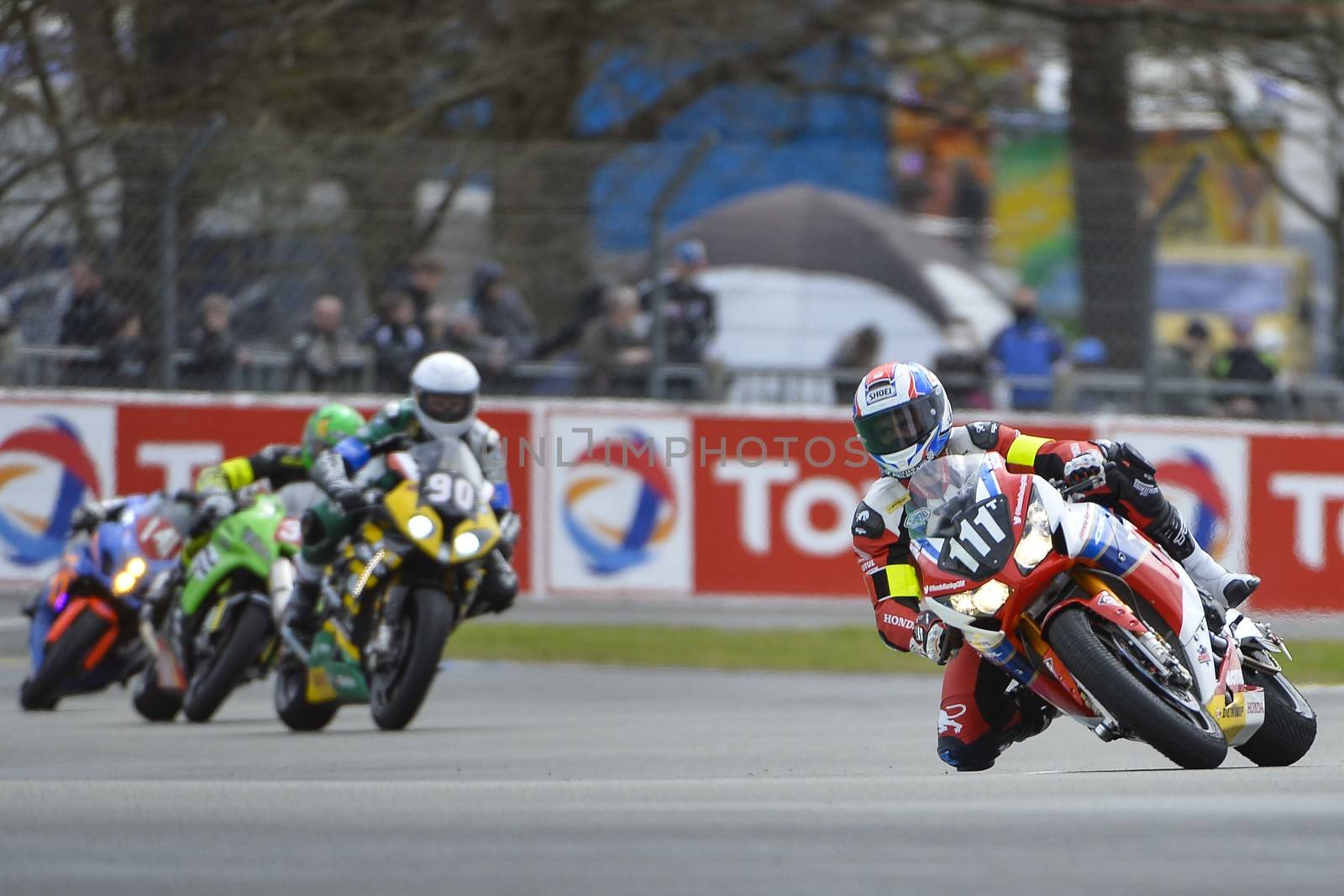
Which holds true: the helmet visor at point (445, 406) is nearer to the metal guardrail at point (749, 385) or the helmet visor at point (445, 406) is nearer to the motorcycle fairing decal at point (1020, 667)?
the motorcycle fairing decal at point (1020, 667)

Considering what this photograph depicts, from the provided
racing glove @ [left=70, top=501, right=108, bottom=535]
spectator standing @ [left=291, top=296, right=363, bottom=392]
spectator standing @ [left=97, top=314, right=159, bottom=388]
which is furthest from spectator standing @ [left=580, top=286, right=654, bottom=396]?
racing glove @ [left=70, top=501, right=108, bottom=535]

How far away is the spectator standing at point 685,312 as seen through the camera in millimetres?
15625

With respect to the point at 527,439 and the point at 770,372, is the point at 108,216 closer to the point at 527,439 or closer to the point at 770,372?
the point at 527,439

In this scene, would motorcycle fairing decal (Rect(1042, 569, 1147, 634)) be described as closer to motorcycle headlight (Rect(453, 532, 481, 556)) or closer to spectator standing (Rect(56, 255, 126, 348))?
motorcycle headlight (Rect(453, 532, 481, 556))

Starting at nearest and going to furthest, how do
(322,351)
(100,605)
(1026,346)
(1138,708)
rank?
(1138,708) < (100,605) < (322,351) < (1026,346)

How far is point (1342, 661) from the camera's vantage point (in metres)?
13.5

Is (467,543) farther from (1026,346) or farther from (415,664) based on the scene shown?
(1026,346)

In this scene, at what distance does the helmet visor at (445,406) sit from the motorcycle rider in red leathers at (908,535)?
3.11 metres

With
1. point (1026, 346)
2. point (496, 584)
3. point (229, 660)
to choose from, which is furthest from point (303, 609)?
point (1026, 346)

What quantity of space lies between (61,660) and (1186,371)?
8335mm

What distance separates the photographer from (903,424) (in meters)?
7.15

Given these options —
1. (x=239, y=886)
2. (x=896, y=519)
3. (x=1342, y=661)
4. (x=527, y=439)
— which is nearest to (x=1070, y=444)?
(x=896, y=519)

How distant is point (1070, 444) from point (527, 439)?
8207mm

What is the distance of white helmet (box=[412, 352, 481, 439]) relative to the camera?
401 inches
